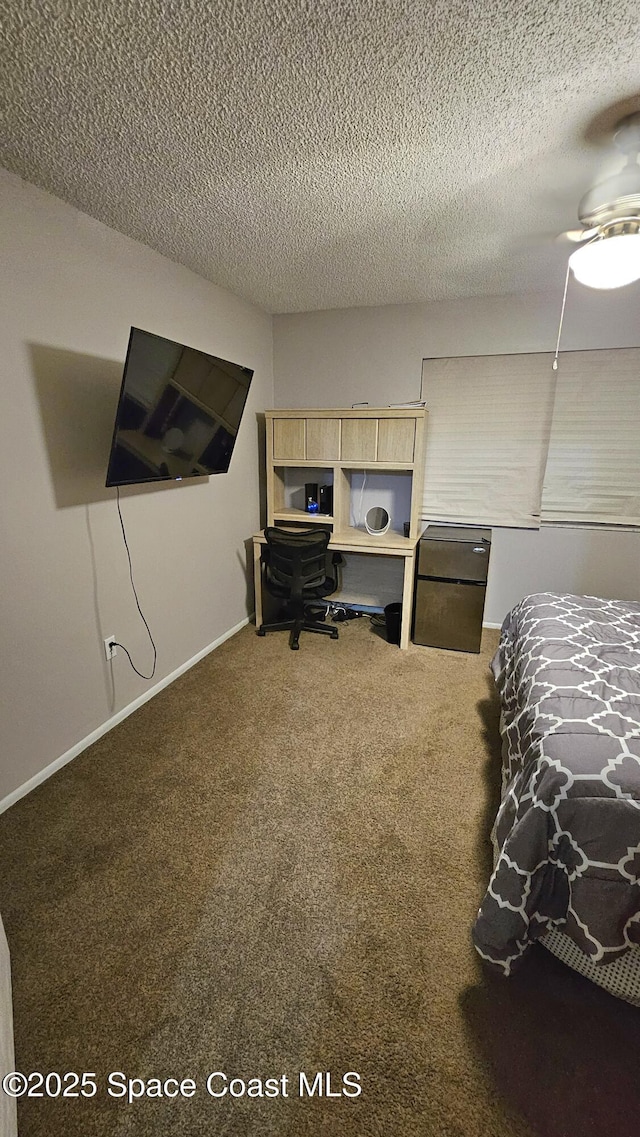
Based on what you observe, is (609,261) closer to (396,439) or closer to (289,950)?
(396,439)

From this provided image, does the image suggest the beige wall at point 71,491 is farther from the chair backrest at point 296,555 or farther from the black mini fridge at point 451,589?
the black mini fridge at point 451,589

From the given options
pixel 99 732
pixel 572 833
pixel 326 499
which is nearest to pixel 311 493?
pixel 326 499

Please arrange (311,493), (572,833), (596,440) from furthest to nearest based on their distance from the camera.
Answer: (311,493)
(596,440)
(572,833)

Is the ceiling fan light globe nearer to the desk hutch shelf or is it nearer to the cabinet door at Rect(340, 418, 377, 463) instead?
the desk hutch shelf

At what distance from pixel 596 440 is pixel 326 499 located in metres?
1.93

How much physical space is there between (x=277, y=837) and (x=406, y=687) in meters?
1.27

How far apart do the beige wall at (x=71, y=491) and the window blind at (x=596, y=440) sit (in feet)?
7.94

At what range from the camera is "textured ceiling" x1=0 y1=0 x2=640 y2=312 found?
108 cm

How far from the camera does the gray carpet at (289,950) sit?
1.05m

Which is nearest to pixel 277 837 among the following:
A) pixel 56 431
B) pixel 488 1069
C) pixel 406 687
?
pixel 488 1069

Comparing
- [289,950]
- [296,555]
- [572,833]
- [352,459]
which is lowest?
[289,950]

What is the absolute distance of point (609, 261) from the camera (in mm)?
1645

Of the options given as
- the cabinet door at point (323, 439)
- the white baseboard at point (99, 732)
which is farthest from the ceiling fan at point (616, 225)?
the white baseboard at point (99, 732)

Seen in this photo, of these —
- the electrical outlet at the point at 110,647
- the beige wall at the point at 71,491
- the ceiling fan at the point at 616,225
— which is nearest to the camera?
the ceiling fan at the point at 616,225
